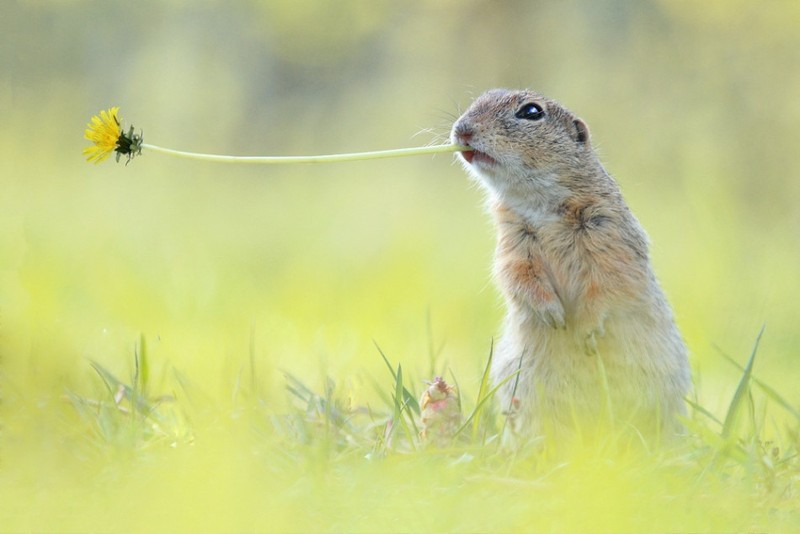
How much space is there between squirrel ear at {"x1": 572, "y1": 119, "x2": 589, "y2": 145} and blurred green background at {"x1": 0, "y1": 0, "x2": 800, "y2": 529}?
0.68 meters

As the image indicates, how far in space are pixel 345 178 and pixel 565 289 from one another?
24.1 feet

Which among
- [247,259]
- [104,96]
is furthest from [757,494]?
[104,96]

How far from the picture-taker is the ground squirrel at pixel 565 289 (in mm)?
4289

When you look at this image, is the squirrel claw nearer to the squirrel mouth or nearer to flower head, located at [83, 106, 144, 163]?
the squirrel mouth

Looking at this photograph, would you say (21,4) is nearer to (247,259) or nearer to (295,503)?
(247,259)

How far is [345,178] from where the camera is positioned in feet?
38.3

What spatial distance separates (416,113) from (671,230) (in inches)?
133

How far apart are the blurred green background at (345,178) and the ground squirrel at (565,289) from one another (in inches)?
24.0

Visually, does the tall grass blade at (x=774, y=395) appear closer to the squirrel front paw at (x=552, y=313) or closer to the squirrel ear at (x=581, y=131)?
the squirrel front paw at (x=552, y=313)

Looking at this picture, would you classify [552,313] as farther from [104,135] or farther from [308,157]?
[104,135]

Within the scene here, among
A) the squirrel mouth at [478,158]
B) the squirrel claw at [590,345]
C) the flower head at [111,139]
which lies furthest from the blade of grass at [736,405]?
the flower head at [111,139]

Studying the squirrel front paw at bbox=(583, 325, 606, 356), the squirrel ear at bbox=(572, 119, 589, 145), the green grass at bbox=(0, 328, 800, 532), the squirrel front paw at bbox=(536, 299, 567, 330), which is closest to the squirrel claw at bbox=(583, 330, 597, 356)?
the squirrel front paw at bbox=(583, 325, 606, 356)

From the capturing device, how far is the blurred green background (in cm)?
643

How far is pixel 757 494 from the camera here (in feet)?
10.8
